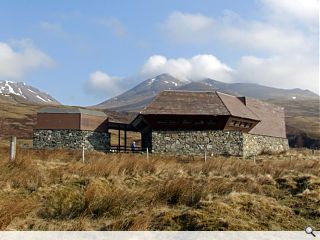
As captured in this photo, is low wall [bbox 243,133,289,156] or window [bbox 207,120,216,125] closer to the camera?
window [bbox 207,120,216,125]

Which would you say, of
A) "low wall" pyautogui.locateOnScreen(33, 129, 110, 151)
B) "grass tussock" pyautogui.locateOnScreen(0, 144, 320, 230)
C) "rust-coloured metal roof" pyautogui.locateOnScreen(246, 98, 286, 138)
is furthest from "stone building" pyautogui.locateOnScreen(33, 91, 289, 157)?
"grass tussock" pyautogui.locateOnScreen(0, 144, 320, 230)

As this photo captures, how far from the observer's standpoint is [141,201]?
8086 mm

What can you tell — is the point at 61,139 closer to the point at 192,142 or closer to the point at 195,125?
the point at 192,142

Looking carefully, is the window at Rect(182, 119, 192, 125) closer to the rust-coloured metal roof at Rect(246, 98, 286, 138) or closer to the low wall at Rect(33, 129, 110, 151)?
the rust-coloured metal roof at Rect(246, 98, 286, 138)

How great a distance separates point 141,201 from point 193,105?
26.7 m

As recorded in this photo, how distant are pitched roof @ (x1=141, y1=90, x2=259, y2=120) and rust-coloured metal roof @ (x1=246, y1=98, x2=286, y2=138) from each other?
386 cm

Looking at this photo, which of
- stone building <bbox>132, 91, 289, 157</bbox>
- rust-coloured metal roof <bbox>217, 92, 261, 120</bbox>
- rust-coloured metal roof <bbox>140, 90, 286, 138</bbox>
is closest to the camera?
stone building <bbox>132, 91, 289, 157</bbox>

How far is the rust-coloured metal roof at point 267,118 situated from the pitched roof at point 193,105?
386cm

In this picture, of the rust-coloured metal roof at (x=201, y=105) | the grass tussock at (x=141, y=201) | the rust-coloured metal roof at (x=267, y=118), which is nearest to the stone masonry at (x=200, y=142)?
the rust-coloured metal roof at (x=201, y=105)

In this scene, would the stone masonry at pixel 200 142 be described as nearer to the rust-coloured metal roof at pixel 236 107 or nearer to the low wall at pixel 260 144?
the low wall at pixel 260 144

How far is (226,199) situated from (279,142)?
1487 inches

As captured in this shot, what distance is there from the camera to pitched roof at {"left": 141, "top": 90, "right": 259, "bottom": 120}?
110 ft

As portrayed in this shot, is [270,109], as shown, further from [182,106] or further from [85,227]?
[85,227]

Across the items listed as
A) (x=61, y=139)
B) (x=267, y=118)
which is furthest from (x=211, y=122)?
(x=61, y=139)
